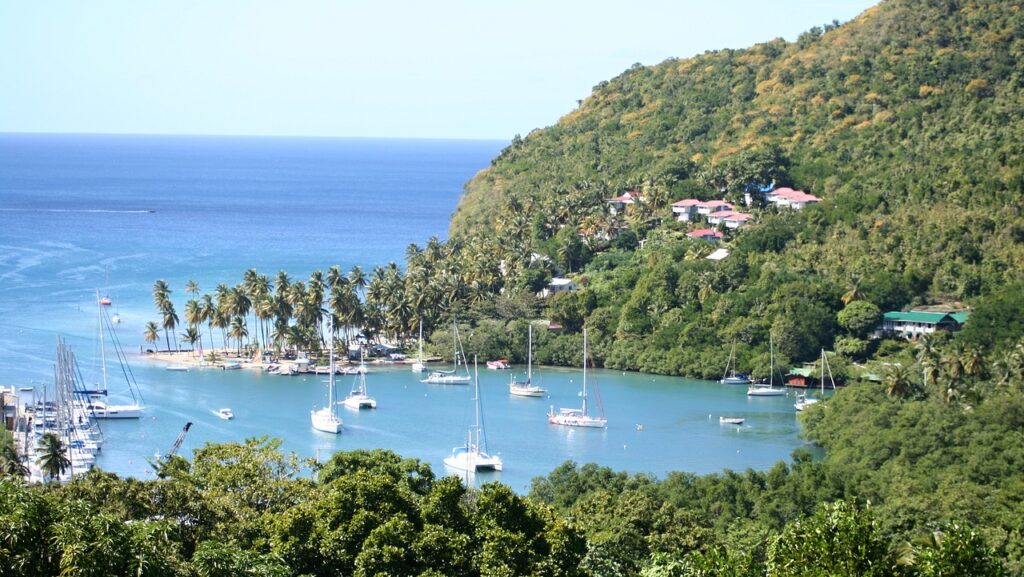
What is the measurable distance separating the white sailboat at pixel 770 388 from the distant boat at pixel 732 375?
929 millimetres

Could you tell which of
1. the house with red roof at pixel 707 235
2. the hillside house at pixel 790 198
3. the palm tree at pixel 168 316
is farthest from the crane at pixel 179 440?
the hillside house at pixel 790 198

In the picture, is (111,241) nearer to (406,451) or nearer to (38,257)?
(38,257)

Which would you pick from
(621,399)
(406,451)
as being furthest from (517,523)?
(621,399)

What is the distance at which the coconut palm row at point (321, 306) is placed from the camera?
219ft

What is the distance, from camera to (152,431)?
2041 inches

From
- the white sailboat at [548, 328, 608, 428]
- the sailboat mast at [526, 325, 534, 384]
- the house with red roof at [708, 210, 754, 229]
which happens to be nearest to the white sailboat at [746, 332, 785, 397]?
the white sailboat at [548, 328, 608, 428]

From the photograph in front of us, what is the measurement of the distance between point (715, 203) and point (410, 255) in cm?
1921

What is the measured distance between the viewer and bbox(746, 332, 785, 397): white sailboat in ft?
200

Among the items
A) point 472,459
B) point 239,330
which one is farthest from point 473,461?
point 239,330

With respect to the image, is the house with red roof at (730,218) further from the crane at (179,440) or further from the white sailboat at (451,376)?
the crane at (179,440)

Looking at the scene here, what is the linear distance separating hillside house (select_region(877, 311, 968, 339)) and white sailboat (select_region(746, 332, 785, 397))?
6.41m

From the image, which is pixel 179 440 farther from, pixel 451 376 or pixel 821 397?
pixel 821 397

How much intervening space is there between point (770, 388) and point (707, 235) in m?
19.6

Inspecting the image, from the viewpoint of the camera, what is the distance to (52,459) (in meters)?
40.1
